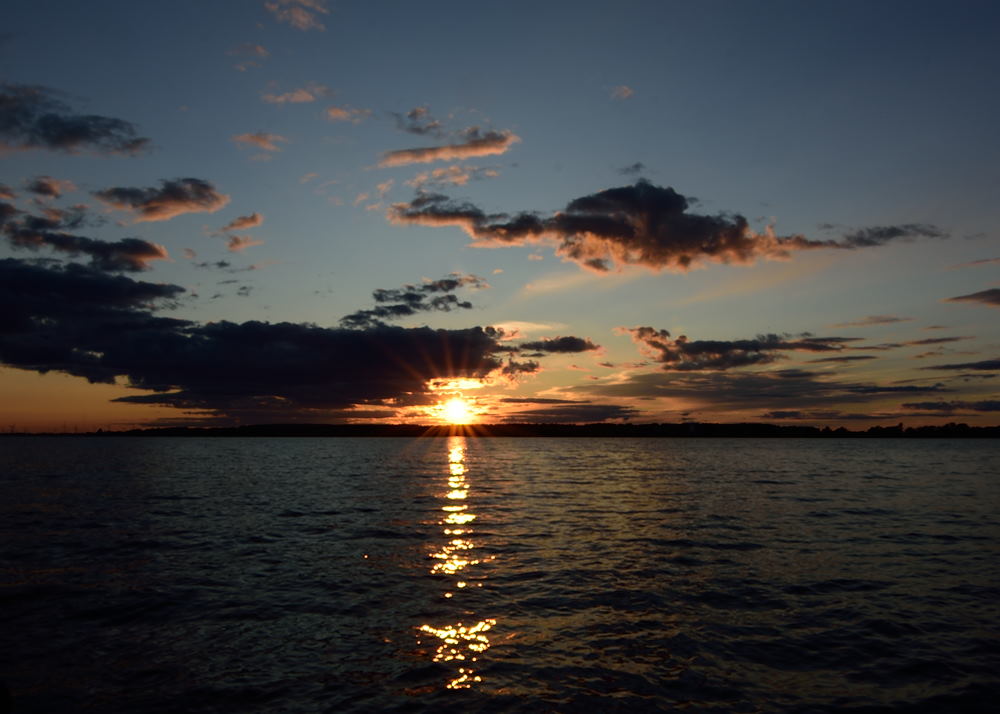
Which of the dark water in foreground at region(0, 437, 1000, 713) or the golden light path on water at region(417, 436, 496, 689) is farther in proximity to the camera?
the golden light path on water at region(417, 436, 496, 689)

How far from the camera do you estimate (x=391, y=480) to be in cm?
8581

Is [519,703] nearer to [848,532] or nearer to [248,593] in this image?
[248,593]

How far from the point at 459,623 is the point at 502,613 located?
66.5 inches

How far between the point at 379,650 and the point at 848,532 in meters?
32.1

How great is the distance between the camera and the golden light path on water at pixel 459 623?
1644 centimetres

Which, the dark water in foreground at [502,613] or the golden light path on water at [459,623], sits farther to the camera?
the golden light path on water at [459,623]

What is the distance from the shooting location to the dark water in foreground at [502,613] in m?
15.0

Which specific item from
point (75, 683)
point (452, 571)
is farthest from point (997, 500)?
point (75, 683)

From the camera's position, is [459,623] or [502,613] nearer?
[459,623]

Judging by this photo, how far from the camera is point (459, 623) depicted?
20.1 m

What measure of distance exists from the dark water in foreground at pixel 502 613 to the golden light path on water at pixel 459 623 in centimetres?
11

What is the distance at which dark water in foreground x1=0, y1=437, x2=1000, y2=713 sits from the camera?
15.0 m

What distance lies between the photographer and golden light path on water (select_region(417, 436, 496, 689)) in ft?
53.9

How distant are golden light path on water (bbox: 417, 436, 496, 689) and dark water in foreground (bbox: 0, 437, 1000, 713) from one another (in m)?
0.11
